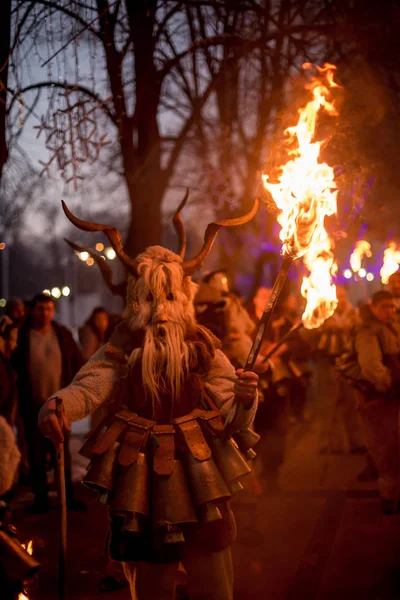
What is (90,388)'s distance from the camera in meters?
4.38

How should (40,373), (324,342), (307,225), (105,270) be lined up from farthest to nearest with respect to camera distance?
(324,342)
(40,373)
(105,270)
(307,225)

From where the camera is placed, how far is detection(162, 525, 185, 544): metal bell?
3938 millimetres

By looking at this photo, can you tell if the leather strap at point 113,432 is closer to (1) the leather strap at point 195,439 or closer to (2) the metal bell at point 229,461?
(1) the leather strap at point 195,439

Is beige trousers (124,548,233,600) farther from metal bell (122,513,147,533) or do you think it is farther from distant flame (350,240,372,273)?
distant flame (350,240,372,273)

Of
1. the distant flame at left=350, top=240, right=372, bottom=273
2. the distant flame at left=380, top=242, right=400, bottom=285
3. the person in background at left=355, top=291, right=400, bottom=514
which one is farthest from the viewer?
the distant flame at left=350, top=240, right=372, bottom=273

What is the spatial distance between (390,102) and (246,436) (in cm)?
580

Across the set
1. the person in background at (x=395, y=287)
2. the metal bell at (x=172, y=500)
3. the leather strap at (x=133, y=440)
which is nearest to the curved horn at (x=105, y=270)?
the leather strap at (x=133, y=440)

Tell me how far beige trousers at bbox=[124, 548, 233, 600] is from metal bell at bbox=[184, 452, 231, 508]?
338mm

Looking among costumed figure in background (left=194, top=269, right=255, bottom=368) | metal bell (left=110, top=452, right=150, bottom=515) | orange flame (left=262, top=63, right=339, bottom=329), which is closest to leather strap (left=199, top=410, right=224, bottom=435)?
metal bell (left=110, top=452, right=150, bottom=515)

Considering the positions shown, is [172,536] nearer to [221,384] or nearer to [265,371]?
[221,384]

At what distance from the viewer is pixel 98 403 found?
173 inches

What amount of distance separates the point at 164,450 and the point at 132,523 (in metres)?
0.42

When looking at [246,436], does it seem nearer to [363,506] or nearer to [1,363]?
[1,363]

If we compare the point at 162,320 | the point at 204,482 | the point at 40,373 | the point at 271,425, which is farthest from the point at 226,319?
the point at 204,482
